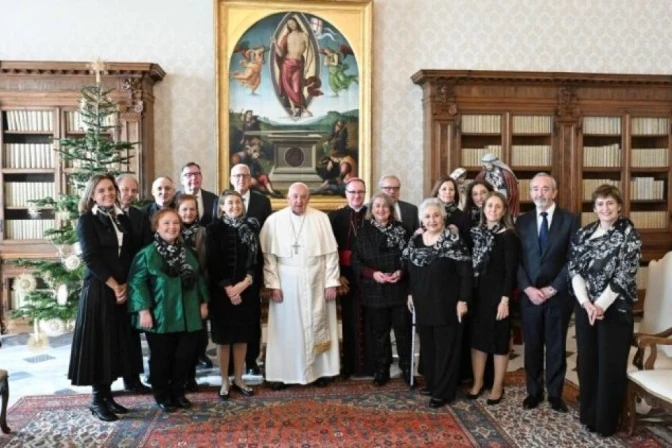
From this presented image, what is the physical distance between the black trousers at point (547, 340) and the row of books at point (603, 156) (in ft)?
12.7

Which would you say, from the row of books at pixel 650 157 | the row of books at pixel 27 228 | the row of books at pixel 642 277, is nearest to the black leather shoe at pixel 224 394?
the row of books at pixel 27 228

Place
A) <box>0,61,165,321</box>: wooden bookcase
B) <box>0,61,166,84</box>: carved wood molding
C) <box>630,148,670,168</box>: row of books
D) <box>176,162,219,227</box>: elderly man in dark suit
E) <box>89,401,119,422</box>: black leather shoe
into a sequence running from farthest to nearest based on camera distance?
<box>630,148,670,168</box>: row of books, <box>0,61,165,321</box>: wooden bookcase, <box>0,61,166,84</box>: carved wood molding, <box>176,162,219,227</box>: elderly man in dark suit, <box>89,401,119,422</box>: black leather shoe

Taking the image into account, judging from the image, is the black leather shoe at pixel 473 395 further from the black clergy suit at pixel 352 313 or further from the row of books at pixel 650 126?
the row of books at pixel 650 126

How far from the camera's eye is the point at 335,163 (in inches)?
284

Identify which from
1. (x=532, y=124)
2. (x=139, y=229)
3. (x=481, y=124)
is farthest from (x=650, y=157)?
(x=139, y=229)

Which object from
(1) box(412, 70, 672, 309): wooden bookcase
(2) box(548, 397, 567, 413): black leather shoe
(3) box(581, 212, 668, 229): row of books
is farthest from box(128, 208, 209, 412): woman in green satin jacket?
(3) box(581, 212, 668, 229): row of books

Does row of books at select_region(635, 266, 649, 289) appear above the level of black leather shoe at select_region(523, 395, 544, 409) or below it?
above

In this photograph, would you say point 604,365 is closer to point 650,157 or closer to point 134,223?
point 134,223

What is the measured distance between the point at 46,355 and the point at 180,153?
104 inches

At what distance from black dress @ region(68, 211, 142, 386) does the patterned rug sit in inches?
14.3

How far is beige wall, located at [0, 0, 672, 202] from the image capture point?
22.4 feet

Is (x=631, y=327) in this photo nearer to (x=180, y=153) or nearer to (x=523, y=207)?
(x=523, y=207)

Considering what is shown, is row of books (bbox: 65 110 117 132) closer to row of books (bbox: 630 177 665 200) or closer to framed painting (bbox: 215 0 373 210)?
framed painting (bbox: 215 0 373 210)

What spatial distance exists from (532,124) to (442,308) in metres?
3.97
